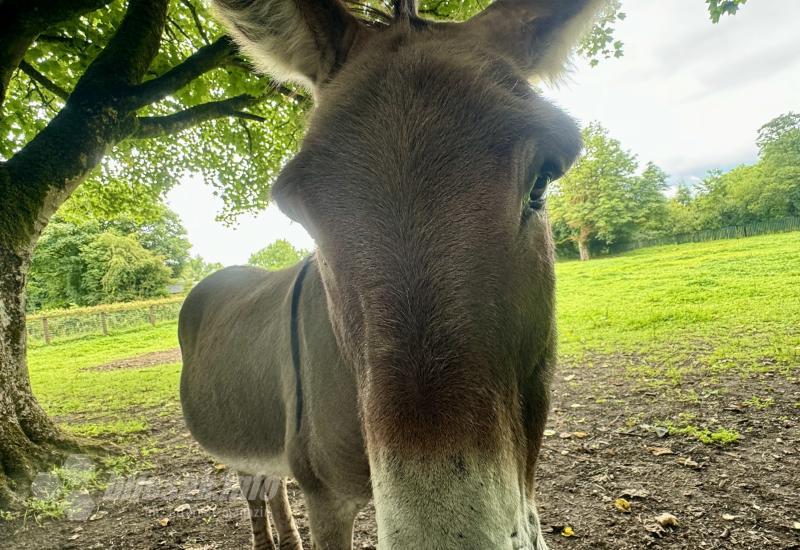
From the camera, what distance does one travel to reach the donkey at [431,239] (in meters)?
1.04

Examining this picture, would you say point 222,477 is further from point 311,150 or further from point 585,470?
point 311,150

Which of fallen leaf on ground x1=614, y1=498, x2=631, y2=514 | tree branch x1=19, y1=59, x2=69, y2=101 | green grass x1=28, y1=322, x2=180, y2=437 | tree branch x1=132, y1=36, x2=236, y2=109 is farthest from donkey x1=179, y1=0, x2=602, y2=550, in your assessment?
tree branch x1=19, y1=59, x2=69, y2=101

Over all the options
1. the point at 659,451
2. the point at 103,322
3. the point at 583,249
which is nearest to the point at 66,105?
the point at 659,451

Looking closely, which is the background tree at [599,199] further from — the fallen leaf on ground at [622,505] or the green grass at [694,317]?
the fallen leaf on ground at [622,505]

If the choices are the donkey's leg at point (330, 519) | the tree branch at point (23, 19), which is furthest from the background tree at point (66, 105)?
the donkey's leg at point (330, 519)

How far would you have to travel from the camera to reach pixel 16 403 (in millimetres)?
4723

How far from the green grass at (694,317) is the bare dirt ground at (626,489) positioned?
4.44ft

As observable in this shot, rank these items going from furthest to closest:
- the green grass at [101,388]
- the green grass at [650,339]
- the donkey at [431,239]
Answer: the green grass at [101,388] → the green grass at [650,339] → the donkey at [431,239]

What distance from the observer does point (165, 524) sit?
397 centimetres

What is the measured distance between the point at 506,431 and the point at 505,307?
36 cm

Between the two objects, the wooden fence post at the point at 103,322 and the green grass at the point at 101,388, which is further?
the wooden fence post at the point at 103,322

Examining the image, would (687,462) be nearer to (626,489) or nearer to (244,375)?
(626,489)

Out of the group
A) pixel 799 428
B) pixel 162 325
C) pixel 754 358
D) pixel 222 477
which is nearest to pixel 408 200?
pixel 222 477

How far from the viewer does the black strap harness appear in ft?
7.79
